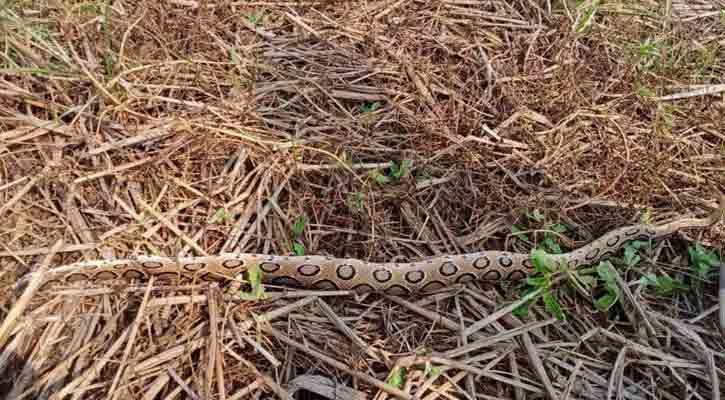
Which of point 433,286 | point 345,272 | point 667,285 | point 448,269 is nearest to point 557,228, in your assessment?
point 667,285

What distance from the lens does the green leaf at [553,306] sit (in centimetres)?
299

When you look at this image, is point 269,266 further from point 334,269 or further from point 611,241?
point 611,241

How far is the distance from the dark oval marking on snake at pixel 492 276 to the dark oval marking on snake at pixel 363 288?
2.30 ft

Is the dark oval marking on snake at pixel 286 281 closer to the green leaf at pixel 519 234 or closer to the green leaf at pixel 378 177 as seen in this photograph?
the green leaf at pixel 378 177

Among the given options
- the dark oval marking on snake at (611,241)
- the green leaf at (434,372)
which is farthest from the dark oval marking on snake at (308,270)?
the dark oval marking on snake at (611,241)

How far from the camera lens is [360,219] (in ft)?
10.9

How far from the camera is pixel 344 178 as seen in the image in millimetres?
3457

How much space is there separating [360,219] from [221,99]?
4.41ft

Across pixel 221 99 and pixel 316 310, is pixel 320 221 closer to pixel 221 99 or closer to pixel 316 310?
pixel 316 310

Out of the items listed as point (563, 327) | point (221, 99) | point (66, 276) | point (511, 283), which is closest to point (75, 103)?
point (221, 99)

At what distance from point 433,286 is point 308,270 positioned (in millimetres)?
Answer: 746

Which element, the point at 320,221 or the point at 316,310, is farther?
the point at 320,221

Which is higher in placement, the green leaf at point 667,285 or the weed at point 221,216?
the weed at point 221,216

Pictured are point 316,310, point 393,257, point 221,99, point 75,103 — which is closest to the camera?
point 316,310
